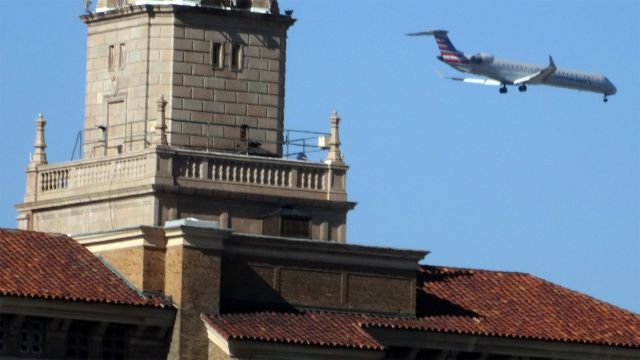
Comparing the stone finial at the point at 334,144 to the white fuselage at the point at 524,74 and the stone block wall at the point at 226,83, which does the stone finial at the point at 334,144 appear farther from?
the white fuselage at the point at 524,74

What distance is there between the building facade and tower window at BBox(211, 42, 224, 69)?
54 mm

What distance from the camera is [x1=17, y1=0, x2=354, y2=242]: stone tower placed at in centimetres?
8269

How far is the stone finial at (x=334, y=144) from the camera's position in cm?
8462

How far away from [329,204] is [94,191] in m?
6.29

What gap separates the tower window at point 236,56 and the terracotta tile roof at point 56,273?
7127mm

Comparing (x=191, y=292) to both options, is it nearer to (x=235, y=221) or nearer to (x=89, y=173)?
(x=235, y=221)

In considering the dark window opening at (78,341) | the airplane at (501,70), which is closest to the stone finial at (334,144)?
the dark window opening at (78,341)

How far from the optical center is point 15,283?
77500 millimetres

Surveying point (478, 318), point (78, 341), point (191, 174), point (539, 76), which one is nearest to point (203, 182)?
point (191, 174)

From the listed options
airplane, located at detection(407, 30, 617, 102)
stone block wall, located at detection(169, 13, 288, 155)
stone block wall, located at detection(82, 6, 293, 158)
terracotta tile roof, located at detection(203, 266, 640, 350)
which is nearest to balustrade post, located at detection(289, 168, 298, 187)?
stone block wall, located at detection(82, 6, 293, 158)

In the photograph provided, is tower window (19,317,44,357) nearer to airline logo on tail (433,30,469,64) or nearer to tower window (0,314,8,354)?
tower window (0,314,8,354)

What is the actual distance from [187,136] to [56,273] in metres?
6.91

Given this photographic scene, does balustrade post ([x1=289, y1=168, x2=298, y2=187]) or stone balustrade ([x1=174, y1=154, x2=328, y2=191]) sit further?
balustrade post ([x1=289, y1=168, x2=298, y2=187])

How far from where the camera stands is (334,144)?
8469 centimetres
